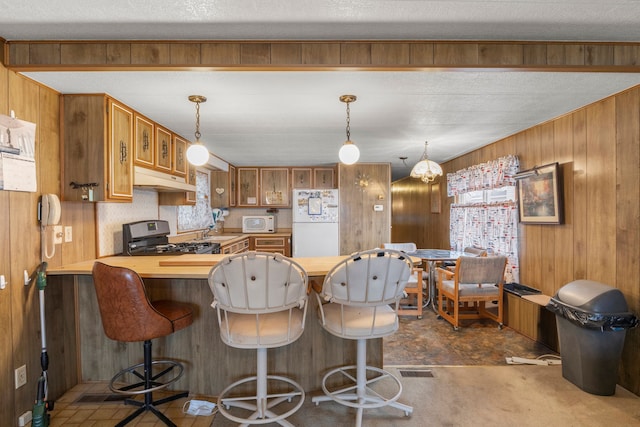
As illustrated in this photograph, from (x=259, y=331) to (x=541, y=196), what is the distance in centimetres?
320

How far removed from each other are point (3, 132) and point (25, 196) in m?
0.41

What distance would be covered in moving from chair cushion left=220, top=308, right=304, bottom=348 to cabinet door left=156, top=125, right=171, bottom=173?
213 centimetres

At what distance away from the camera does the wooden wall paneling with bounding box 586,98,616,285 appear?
8.23 feet

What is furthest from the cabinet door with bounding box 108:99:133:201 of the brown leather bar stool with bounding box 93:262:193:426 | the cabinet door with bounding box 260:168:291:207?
the cabinet door with bounding box 260:168:291:207

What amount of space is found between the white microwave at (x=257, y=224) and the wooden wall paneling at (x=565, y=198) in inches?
177

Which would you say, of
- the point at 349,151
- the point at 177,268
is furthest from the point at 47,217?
the point at 349,151

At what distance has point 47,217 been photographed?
2.10 m

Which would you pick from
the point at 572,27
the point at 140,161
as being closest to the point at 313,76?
the point at 572,27

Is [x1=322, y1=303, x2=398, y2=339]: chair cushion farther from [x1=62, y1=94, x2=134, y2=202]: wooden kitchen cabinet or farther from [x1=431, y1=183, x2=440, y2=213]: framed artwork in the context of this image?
[x1=431, y1=183, x2=440, y2=213]: framed artwork

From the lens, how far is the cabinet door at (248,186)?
6.17m

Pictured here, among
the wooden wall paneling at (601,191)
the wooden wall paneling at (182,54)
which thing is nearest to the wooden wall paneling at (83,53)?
the wooden wall paneling at (182,54)

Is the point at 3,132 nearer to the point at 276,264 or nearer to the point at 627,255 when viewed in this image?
the point at 276,264

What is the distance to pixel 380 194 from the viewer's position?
5.72 m

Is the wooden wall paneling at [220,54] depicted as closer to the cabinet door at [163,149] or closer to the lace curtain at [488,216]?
the cabinet door at [163,149]
